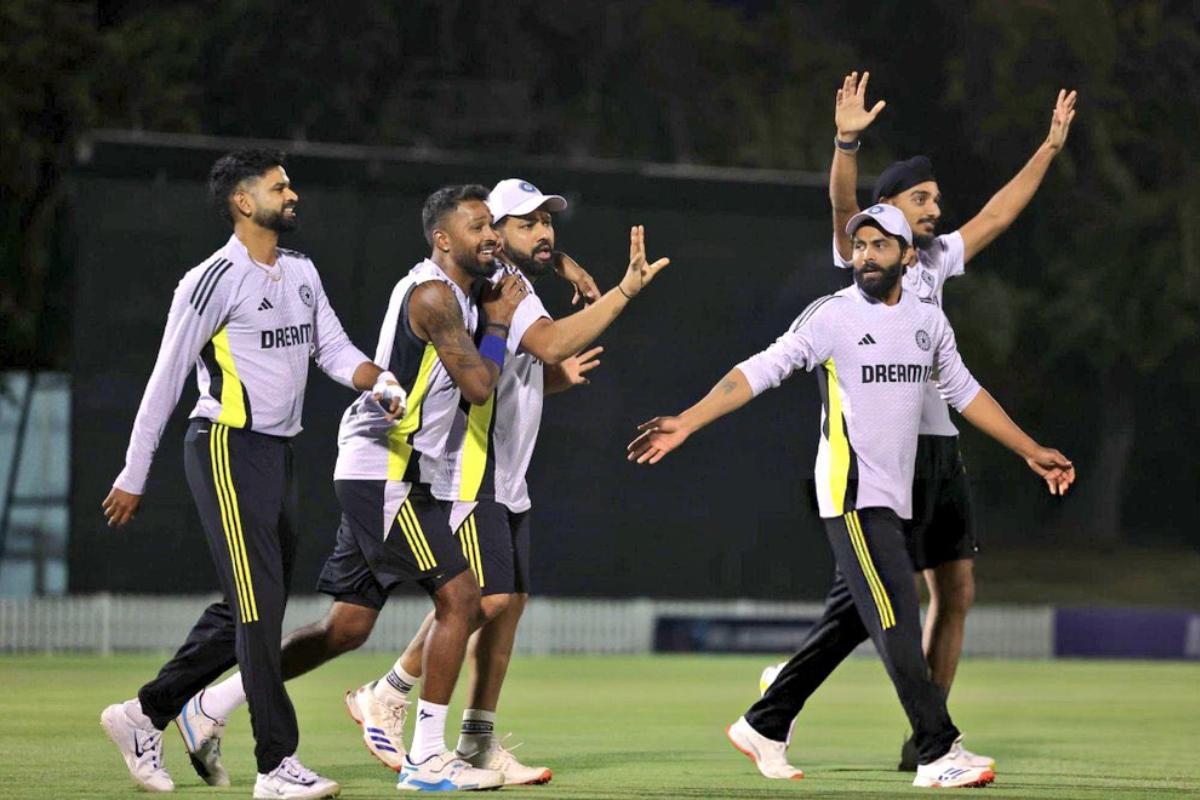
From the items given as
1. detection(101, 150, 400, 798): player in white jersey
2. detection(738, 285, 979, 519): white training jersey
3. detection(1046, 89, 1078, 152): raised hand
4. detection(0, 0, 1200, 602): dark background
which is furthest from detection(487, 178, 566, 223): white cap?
detection(0, 0, 1200, 602): dark background

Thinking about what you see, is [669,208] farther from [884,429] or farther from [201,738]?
[201,738]

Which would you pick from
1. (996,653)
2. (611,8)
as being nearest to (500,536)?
(996,653)

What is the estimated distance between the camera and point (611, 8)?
40406 mm

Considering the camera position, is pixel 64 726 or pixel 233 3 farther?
pixel 233 3

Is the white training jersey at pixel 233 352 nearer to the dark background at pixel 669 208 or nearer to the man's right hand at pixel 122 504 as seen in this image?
the man's right hand at pixel 122 504

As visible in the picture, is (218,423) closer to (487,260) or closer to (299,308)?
(299,308)

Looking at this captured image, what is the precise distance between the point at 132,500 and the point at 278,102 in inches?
1098

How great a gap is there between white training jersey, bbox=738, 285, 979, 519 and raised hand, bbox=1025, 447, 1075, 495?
0.49m

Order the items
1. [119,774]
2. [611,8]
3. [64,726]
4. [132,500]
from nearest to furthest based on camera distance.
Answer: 1. [132,500]
2. [119,774]
3. [64,726]
4. [611,8]

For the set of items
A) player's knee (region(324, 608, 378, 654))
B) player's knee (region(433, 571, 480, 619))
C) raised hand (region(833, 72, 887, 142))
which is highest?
raised hand (region(833, 72, 887, 142))

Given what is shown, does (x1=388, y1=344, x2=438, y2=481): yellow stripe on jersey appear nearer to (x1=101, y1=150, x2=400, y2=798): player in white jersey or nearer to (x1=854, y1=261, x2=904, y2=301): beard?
(x1=101, y1=150, x2=400, y2=798): player in white jersey

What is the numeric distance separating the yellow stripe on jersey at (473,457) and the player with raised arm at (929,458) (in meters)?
1.69

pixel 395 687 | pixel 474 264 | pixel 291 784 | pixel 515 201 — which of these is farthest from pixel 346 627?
pixel 515 201

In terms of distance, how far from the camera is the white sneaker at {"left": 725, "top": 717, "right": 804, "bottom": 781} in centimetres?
973
